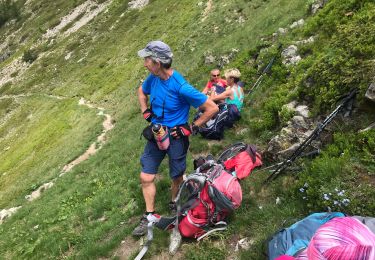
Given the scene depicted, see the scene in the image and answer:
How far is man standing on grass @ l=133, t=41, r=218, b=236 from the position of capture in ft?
22.5

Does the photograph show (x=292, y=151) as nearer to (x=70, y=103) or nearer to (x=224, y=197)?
(x=224, y=197)

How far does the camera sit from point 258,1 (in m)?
28.5

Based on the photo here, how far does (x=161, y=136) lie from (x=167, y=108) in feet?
1.79

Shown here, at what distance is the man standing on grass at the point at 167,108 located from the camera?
6852 mm

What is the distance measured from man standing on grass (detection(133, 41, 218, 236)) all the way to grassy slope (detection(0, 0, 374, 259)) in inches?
48.4

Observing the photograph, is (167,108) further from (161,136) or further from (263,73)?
(263,73)

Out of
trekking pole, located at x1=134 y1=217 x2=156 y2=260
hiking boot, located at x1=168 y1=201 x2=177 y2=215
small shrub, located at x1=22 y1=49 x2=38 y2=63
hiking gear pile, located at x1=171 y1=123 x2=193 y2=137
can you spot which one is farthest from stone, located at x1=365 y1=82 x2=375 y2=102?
small shrub, located at x1=22 y1=49 x2=38 y2=63

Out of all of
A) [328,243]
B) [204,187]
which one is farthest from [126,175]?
[328,243]

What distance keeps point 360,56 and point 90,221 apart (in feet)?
25.8

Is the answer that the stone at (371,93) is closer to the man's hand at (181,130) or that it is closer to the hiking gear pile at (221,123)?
the man's hand at (181,130)

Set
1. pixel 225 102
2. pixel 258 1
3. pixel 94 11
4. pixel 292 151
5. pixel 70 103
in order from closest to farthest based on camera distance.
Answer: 1. pixel 292 151
2. pixel 225 102
3. pixel 258 1
4. pixel 70 103
5. pixel 94 11

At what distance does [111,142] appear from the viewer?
65.0 feet

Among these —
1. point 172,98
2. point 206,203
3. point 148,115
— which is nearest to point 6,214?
point 148,115

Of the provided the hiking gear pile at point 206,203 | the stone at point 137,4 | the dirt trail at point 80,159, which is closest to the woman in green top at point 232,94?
the hiking gear pile at point 206,203
